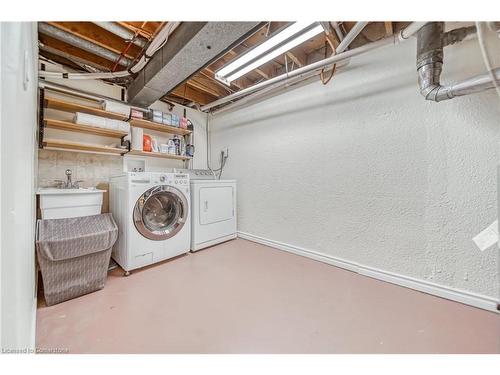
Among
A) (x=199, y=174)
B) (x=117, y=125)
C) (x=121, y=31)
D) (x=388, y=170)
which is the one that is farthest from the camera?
(x=199, y=174)

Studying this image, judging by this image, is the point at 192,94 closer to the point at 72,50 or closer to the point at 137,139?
the point at 137,139

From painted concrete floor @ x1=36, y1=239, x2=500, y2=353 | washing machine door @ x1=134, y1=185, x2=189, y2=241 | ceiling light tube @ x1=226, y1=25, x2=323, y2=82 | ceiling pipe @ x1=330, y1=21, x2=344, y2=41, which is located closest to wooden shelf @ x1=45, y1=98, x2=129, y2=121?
washing machine door @ x1=134, y1=185, x2=189, y2=241

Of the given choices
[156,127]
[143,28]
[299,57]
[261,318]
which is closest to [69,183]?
[156,127]

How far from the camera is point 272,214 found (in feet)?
8.17

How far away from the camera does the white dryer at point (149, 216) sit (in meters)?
1.76

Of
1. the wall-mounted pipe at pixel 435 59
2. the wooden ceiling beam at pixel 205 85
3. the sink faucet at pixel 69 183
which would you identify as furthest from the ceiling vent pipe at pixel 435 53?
the sink faucet at pixel 69 183

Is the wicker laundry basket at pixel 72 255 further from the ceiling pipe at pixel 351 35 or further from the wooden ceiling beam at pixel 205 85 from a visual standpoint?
the ceiling pipe at pixel 351 35

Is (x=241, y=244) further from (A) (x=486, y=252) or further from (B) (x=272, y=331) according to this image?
(A) (x=486, y=252)

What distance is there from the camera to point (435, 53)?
1.26 m

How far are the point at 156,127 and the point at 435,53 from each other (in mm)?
2810

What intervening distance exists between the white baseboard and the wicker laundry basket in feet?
6.05

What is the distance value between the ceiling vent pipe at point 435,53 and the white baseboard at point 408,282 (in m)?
1.38
